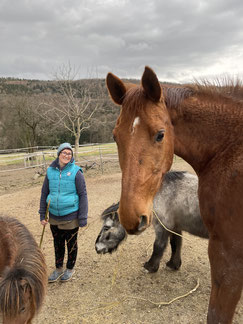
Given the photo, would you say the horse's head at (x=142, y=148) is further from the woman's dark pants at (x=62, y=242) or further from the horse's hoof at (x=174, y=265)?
the horse's hoof at (x=174, y=265)

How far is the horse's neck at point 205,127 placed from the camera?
1540mm

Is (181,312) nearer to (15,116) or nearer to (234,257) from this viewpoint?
(234,257)

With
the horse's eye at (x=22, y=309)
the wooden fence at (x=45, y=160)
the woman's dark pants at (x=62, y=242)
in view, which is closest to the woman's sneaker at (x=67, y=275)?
the woman's dark pants at (x=62, y=242)

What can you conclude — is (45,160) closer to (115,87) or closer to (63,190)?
(63,190)

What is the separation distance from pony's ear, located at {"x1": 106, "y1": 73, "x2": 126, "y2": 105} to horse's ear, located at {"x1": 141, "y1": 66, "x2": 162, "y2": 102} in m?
0.25

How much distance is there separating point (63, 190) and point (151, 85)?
2.37 metres

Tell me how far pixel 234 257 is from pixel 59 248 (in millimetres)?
2864

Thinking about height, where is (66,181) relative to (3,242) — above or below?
above

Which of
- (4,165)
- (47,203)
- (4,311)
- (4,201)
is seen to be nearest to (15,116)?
(4,165)

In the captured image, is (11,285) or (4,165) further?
(4,165)

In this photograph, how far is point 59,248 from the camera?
3.55 meters

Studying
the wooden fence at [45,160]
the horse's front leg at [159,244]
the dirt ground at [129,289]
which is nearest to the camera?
the dirt ground at [129,289]

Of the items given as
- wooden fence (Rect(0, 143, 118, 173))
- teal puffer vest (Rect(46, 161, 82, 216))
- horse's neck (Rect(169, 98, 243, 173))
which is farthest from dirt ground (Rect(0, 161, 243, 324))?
wooden fence (Rect(0, 143, 118, 173))

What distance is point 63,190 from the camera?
10.8 ft
